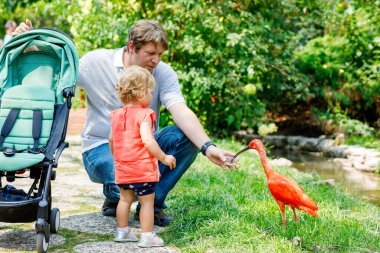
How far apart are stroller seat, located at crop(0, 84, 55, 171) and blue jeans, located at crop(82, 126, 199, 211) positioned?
0.40 m

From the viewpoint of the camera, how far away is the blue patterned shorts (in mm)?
2959

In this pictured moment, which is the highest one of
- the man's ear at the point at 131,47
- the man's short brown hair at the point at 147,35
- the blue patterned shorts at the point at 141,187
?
the man's short brown hair at the point at 147,35

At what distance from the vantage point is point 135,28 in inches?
127

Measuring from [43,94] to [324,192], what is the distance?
2395mm

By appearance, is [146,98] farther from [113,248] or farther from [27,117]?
[113,248]

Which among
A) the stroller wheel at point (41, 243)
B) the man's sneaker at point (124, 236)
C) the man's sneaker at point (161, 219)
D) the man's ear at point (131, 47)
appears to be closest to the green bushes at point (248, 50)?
the man's ear at point (131, 47)

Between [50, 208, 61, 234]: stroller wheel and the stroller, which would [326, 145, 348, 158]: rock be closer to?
the stroller

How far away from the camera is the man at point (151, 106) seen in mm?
3229

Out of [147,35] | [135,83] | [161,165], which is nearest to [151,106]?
[161,165]

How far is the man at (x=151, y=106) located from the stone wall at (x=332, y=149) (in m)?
3.94

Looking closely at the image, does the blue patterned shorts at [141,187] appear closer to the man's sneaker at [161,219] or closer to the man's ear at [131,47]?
the man's sneaker at [161,219]

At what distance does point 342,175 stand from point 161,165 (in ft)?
11.6

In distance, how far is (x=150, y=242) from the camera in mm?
2930

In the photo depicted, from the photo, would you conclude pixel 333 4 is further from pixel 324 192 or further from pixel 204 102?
pixel 324 192
